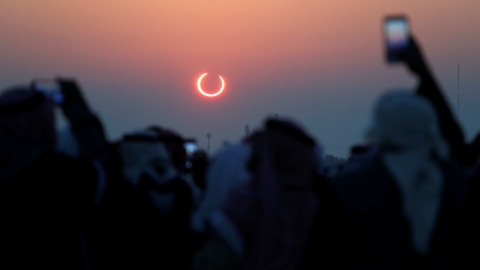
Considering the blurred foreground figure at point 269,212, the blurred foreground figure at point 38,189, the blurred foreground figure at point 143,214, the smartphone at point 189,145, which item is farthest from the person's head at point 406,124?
the smartphone at point 189,145

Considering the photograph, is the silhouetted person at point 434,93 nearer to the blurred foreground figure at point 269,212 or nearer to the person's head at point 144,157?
the blurred foreground figure at point 269,212

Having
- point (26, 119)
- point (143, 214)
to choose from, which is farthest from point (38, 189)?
point (143, 214)

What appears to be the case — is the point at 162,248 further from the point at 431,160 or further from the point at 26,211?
the point at 431,160

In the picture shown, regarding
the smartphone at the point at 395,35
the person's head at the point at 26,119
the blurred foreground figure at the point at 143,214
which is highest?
the smartphone at the point at 395,35

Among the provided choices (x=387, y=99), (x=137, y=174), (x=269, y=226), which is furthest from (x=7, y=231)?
(x=387, y=99)

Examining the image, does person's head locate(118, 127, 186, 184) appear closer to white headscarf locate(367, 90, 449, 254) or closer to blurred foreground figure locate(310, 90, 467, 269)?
blurred foreground figure locate(310, 90, 467, 269)

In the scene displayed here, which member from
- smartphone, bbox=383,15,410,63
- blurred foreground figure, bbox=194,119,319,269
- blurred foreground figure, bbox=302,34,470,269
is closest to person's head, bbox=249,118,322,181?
blurred foreground figure, bbox=194,119,319,269

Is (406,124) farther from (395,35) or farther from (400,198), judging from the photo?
(395,35)
